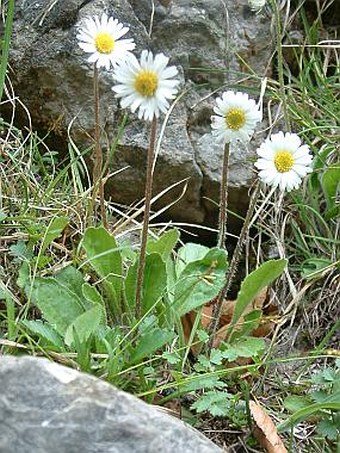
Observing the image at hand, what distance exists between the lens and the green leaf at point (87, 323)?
162cm

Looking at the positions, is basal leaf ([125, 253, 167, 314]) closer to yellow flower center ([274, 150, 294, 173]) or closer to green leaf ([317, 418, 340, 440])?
yellow flower center ([274, 150, 294, 173])

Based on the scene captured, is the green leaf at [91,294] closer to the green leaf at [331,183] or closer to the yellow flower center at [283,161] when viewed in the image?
the yellow flower center at [283,161]

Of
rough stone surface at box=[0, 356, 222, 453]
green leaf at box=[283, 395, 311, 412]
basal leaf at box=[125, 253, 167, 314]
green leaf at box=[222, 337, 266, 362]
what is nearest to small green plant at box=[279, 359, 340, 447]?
green leaf at box=[283, 395, 311, 412]

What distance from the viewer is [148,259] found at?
5.82 feet

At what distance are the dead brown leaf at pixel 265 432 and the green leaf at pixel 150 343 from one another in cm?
25

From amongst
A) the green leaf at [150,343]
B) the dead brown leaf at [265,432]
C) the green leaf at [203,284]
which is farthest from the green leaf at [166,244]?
the dead brown leaf at [265,432]

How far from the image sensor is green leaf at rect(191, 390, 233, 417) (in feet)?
5.35

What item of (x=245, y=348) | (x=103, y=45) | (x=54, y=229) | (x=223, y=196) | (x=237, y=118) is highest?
(x=103, y=45)

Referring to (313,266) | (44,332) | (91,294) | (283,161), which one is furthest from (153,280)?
(313,266)

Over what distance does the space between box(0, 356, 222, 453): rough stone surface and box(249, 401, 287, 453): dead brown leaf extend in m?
0.42

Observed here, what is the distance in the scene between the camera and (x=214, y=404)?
1651 mm

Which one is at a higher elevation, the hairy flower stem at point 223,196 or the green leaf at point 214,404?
the hairy flower stem at point 223,196

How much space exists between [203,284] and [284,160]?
0.34 m

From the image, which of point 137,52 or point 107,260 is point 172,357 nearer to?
point 107,260
